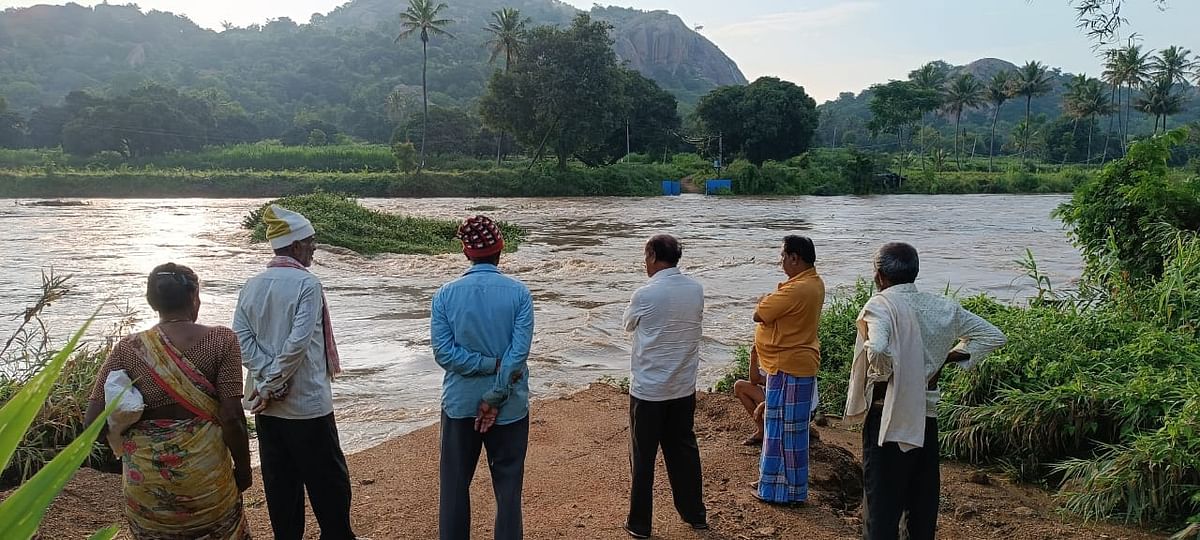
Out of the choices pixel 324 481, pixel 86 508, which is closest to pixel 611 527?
pixel 324 481

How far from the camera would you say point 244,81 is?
114 meters

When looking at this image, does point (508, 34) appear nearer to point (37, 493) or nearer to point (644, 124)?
point (644, 124)

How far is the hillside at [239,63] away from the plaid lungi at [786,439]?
89.0m

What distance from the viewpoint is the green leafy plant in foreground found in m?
0.92

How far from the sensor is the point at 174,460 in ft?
10.7

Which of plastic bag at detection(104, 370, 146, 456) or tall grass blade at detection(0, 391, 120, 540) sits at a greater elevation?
tall grass blade at detection(0, 391, 120, 540)

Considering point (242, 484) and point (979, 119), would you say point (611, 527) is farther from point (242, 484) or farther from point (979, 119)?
point (979, 119)

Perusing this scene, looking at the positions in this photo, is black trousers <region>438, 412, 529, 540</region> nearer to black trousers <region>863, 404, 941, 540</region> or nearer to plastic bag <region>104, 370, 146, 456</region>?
plastic bag <region>104, 370, 146, 456</region>

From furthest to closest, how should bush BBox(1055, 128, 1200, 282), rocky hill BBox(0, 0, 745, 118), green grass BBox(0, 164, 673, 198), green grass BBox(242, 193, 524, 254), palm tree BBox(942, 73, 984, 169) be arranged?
1. rocky hill BBox(0, 0, 745, 118)
2. palm tree BBox(942, 73, 984, 169)
3. green grass BBox(0, 164, 673, 198)
4. green grass BBox(242, 193, 524, 254)
5. bush BBox(1055, 128, 1200, 282)

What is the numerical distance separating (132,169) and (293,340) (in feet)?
191

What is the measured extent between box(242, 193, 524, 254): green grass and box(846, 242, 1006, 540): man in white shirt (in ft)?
61.3

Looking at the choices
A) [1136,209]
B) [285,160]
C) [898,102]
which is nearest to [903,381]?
[1136,209]

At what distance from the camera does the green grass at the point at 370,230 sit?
2170cm

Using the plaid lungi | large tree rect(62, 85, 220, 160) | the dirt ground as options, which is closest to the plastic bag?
the dirt ground
